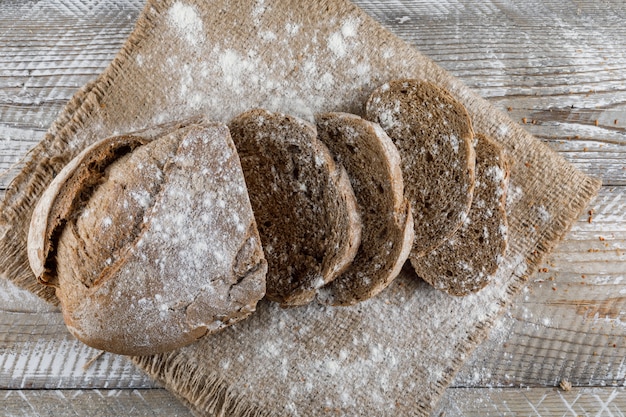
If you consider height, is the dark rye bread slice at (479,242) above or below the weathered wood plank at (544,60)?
below

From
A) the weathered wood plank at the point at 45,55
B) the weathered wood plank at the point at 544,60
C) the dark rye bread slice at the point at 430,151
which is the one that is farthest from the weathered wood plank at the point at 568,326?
the weathered wood plank at the point at 45,55

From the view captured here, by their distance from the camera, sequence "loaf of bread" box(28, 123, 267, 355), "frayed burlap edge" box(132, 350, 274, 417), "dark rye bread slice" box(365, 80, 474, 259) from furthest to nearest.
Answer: "frayed burlap edge" box(132, 350, 274, 417)
"dark rye bread slice" box(365, 80, 474, 259)
"loaf of bread" box(28, 123, 267, 355)

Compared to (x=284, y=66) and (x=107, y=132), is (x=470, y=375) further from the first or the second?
(x=107, y=132)

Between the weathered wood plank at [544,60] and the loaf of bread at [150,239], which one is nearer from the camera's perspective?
the loaf of bread at [150,239]

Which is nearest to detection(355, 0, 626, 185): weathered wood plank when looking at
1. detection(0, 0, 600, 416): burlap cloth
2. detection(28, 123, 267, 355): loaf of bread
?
detection(0, 0, 600, 416): burlap cloth

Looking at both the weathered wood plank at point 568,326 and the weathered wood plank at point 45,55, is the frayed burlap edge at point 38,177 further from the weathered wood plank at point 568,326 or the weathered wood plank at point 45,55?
the weathered wood plank at point 568,326

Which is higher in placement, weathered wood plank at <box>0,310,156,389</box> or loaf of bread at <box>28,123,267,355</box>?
loaf of bread at <box>28,123,267,355</box>

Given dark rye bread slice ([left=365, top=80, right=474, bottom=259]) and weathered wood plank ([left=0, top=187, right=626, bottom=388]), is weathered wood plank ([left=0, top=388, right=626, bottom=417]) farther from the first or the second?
dark rye bread slice ([left=365, top=80, right=474, bottom=259])
